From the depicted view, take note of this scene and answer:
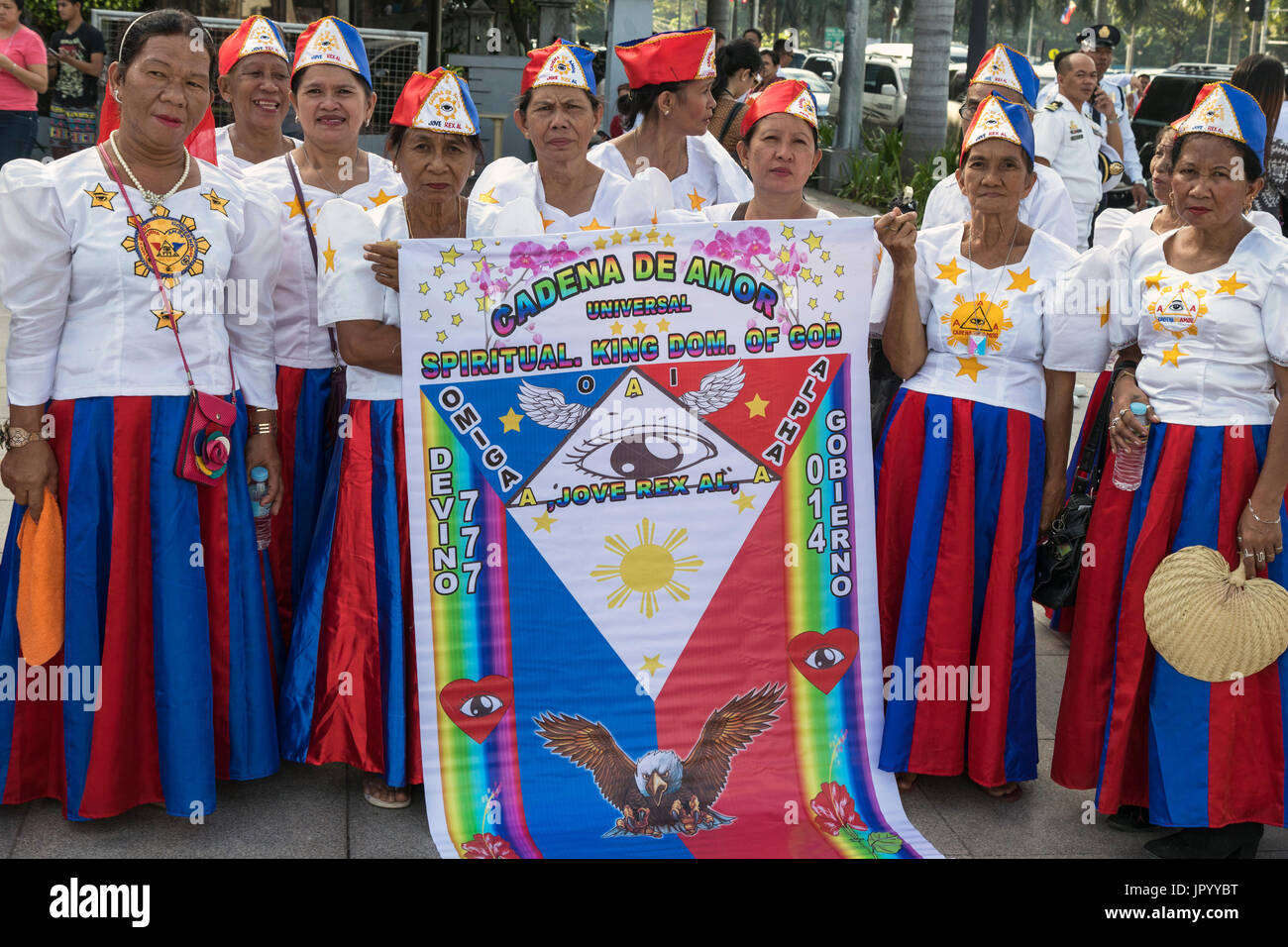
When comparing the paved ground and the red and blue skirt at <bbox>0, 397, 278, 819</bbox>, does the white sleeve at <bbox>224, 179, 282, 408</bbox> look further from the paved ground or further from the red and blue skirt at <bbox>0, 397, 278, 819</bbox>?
the paved ground

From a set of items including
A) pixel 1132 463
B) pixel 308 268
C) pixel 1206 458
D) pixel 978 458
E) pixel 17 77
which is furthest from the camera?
pixel 17 77

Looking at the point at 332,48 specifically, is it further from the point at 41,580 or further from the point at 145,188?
the point at 41,580

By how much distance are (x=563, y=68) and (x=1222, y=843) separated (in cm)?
286

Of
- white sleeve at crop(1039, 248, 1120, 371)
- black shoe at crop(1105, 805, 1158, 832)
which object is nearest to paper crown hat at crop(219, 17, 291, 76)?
white sleeve at crop(1039, 248, 1120, 371)

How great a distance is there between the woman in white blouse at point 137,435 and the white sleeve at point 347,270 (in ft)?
0.63

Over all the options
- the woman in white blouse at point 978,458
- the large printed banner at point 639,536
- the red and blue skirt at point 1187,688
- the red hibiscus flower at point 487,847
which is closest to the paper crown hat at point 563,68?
the large printed banner at point 639,536

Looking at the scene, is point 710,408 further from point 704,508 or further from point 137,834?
point 137,834

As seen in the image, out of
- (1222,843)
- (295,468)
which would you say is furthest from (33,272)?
(1222,843)

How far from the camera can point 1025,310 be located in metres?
3.74

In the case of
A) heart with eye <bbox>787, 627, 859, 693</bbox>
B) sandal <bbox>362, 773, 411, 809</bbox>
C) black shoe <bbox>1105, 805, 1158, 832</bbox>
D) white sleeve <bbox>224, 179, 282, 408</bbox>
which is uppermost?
white sleeve <bbox>224, 179, 282, 408</bbox>

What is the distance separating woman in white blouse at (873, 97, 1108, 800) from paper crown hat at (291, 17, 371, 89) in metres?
1.76

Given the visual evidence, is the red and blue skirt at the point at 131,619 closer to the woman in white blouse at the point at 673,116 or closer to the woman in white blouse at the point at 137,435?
the woman in white blouse at the point at 137,435

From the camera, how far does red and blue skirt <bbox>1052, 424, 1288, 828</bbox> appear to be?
346 centimetres

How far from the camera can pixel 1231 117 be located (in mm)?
3432
